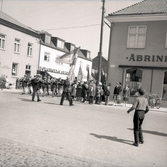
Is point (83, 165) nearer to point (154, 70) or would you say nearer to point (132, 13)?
point (154, 70)

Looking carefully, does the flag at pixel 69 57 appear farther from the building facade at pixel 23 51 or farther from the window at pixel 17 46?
the window at pixel 17 46

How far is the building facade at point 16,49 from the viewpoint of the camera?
27.7 meters

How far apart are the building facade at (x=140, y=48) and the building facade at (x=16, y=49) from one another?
12938 millimetres

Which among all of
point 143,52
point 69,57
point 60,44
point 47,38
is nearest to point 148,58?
point 143,52

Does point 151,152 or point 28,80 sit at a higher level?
point 28,80

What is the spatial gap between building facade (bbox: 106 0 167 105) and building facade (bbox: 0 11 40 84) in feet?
42.4

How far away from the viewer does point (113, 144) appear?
20.8ft

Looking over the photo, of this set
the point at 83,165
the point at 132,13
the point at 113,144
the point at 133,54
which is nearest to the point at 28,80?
the point at 133,54

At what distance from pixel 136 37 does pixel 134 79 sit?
363 cm

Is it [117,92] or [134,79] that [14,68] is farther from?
[117,92]

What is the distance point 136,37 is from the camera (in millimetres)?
20609

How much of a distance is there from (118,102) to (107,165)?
14.1 meters

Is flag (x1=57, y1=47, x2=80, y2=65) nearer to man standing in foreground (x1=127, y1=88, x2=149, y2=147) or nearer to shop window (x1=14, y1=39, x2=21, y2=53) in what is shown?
shop window (x1=14, y1=39, x2=21, y2=53)

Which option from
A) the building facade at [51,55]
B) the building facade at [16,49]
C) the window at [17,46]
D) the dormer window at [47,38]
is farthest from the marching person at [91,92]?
the dormer window at [47,38]
